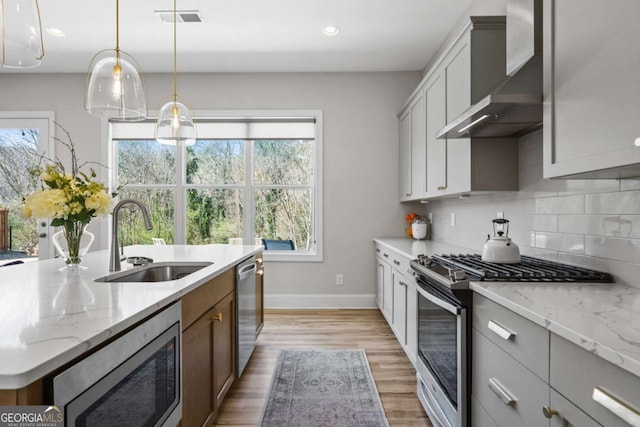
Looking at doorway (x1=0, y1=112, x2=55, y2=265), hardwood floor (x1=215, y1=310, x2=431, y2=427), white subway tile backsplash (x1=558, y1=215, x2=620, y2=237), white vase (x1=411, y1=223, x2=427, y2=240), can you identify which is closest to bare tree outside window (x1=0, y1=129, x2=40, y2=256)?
doorway (x1=0, y1=112, x2=55, y2=265)

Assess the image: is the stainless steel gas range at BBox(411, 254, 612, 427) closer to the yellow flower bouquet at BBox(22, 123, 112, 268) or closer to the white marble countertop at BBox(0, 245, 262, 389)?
the white marble countertop at BBox(0, 245, 262, 389)

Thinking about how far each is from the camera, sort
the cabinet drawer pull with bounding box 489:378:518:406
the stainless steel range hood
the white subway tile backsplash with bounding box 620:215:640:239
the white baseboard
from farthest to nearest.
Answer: the white baseboard < the stainless steel range hood < the white subway tile backsplash with bounding box 620:215:640:239 < the cabinet drawer pull with bounding box 489:378:518:406

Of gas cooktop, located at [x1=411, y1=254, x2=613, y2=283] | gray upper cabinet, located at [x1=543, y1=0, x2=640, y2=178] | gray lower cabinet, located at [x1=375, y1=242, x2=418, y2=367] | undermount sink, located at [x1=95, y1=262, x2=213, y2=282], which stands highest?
gray upper cabinet, located at [x1=543, y1=0, x2=640, y2=178]

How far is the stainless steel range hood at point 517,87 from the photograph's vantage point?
1.56 m

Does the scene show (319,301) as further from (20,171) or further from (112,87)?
(20,171)

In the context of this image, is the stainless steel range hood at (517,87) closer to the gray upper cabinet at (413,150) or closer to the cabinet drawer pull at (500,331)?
the cabinet drawer pull at (500,331)

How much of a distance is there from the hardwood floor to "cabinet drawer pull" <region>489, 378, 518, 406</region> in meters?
0.86

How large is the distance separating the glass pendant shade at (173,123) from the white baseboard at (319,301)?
7.72ft

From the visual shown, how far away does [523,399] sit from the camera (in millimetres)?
1180

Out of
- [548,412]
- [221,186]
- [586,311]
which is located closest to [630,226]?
[586,311]

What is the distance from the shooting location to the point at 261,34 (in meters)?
3.58

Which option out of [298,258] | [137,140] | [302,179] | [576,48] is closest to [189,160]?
[137,140]

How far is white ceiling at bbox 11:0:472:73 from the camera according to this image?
10.2 feet

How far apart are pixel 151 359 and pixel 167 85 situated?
4128 mm
